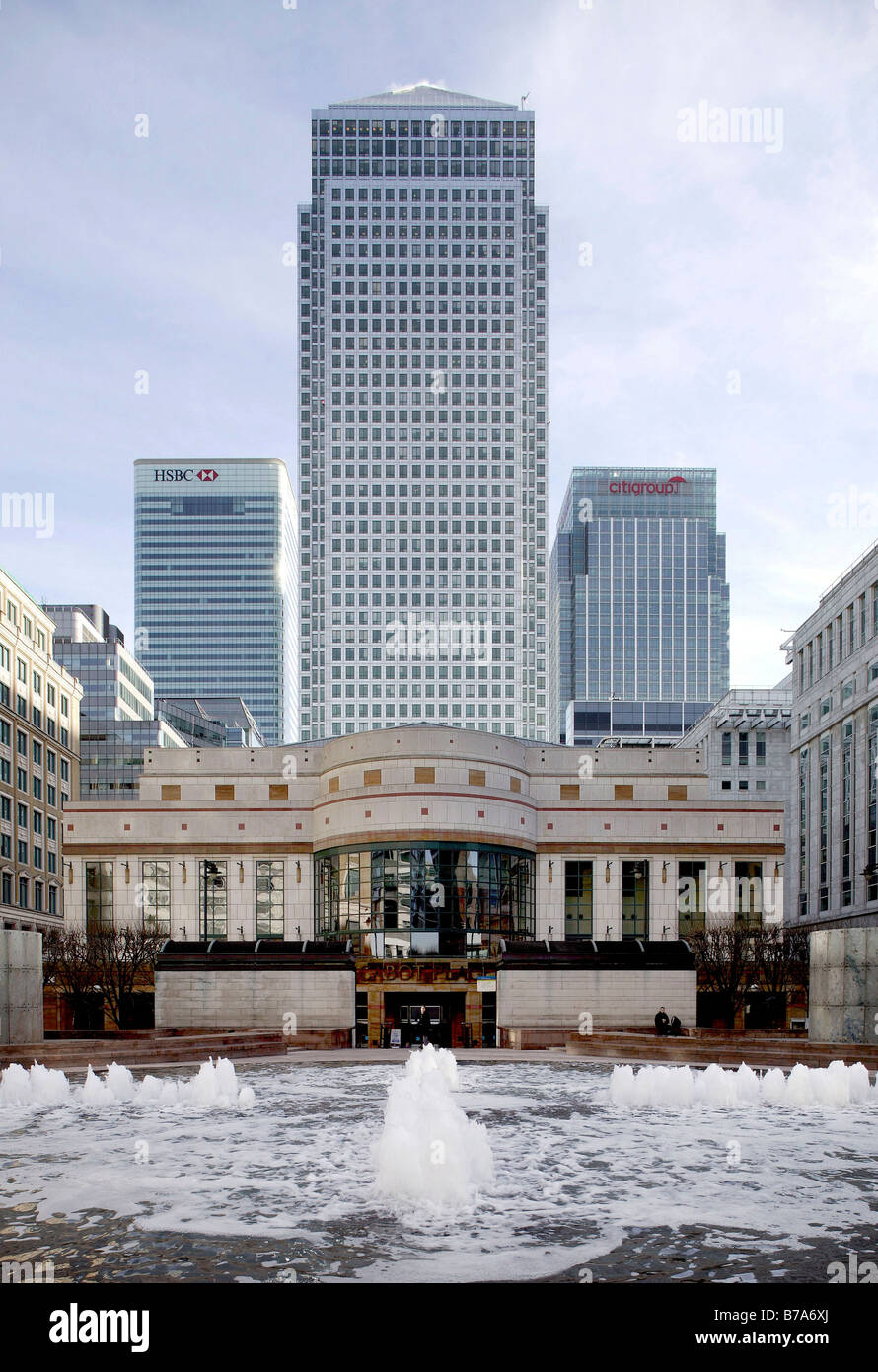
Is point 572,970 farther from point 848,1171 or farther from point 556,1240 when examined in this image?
point 556,1240

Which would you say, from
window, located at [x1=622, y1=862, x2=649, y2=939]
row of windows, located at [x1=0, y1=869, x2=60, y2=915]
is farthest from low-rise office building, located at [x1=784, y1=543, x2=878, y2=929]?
row of windows, located at [x1=0, y1=869, x2=60, y2=915]

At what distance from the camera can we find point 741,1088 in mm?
29391

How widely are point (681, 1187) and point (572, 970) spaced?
3486 cm

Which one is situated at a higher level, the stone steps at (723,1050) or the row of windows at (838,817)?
the row of windows at (838,817)

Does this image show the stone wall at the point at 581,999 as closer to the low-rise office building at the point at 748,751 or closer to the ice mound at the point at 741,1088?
the ice mound at the point at 741,1088

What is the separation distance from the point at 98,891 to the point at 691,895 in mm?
36212

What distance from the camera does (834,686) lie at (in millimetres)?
88750

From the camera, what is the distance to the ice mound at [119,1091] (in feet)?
91.7

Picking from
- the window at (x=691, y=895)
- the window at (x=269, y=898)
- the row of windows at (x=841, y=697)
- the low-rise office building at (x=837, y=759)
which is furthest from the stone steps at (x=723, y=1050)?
the row of windows at (x=841, y=697)

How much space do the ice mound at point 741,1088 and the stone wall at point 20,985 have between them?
1870 cm

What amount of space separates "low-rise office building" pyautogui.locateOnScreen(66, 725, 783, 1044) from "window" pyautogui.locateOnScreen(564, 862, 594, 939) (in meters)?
0.08

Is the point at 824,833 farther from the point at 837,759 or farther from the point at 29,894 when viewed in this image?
the point at 29,894

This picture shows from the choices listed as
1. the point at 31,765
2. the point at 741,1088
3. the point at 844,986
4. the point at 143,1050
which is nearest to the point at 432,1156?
the point at 741,1088

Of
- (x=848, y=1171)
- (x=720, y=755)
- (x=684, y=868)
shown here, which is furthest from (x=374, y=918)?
(x=720, y=755)
